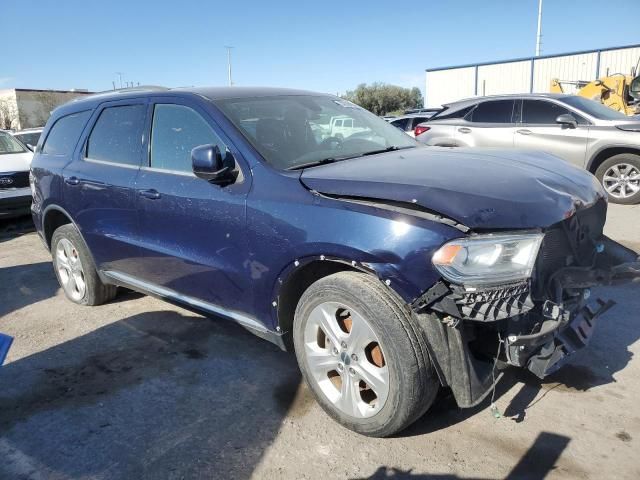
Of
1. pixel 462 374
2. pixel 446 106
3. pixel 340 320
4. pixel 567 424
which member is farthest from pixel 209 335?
pixel 446 106

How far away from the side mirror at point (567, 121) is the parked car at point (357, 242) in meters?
4.97

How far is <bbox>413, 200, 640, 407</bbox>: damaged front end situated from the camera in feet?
7.47

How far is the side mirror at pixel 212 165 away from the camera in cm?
295

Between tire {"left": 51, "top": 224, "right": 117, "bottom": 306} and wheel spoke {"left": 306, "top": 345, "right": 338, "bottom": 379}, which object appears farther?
tire {"left": 51, "top": 224, "right": 117, "bottom": 306}

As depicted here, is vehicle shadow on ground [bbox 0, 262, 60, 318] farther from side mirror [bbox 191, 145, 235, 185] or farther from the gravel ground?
side mirror [bbox 191, 145, 235, 185]

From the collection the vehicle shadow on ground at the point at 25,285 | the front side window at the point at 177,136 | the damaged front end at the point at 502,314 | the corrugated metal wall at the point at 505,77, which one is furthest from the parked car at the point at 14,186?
the corrugated metal wall at the point at 505,77

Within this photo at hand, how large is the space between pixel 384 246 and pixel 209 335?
2136 millimetres

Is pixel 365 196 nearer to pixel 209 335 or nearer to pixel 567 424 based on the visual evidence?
pixel 567 424

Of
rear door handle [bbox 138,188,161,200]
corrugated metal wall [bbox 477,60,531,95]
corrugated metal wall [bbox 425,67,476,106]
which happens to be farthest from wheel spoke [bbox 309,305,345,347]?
corrugated metal wall [bbox 425,67,476,106]

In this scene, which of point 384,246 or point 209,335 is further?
point 209,335

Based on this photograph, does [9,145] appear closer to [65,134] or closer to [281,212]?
[65,134]

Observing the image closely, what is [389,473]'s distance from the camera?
2.45 metres

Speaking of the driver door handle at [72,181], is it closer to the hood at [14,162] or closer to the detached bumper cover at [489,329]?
the detached bumper cover at [489,329]

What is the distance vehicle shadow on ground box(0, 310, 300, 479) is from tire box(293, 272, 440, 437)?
387mm
